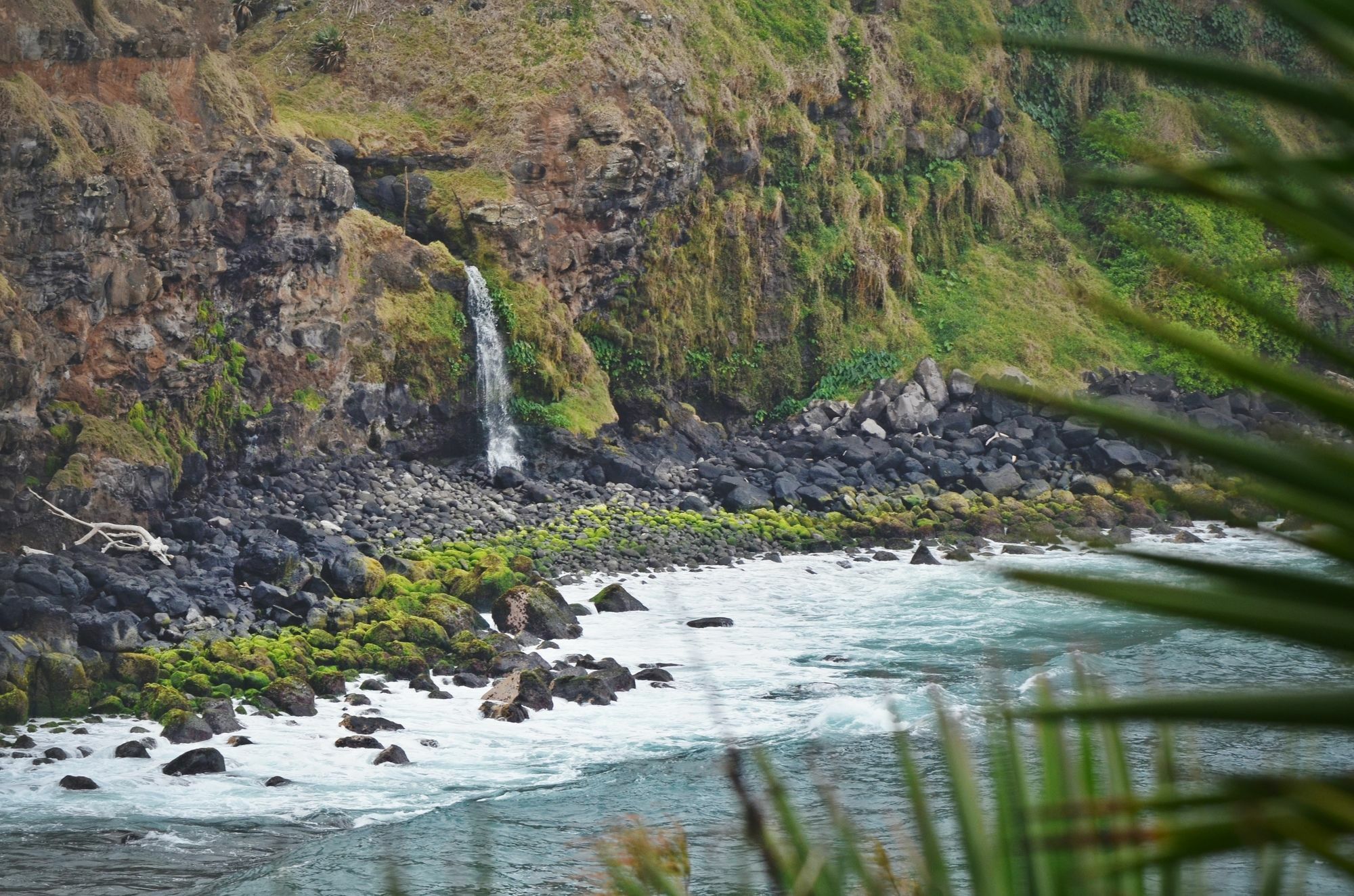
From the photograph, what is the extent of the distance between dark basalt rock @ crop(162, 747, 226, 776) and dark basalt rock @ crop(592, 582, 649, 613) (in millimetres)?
8458

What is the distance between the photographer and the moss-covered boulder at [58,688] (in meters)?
15.6

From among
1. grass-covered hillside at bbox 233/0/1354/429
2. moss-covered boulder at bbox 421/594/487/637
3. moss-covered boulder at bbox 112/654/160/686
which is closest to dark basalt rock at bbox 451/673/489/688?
moss-covered boulder at bbox 421/594/487/637

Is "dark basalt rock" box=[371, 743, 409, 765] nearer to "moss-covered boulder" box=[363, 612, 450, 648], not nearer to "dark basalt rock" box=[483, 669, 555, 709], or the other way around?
"dark basalt rock" box=[483, 669, 555, 709]

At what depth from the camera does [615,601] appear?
22.2 meters

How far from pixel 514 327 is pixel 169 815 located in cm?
1706

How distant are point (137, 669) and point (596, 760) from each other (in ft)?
18.1

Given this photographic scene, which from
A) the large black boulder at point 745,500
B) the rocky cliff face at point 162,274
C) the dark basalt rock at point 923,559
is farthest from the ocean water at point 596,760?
the rocky cliff face at point 162,274

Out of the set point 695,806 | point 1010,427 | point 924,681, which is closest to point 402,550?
point 924,681

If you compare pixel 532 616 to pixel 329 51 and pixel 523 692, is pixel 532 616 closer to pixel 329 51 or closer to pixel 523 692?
pixel 523 692

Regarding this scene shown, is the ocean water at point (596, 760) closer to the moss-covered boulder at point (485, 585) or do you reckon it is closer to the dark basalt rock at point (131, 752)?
the dark basalt rock at point (131, 752)

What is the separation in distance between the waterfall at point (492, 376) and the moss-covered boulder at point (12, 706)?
45.7 ft

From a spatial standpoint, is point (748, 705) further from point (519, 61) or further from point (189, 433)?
point (519, 61)

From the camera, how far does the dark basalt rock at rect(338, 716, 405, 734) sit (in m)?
15.9

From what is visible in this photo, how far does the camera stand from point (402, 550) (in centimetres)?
2275
